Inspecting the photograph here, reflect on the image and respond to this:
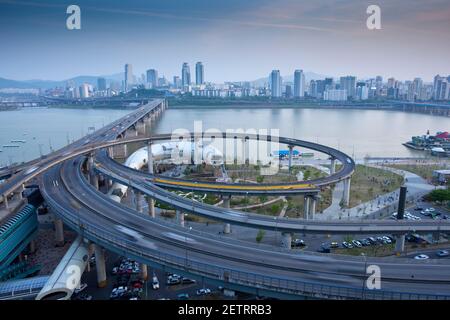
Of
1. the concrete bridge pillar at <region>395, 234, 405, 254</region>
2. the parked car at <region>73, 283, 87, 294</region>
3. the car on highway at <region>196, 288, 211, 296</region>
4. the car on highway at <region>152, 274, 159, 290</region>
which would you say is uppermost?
the concrete bridge pillar at <region>395, 234, 405, 254</region>

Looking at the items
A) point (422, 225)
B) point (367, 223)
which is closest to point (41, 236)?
point (367, 223)

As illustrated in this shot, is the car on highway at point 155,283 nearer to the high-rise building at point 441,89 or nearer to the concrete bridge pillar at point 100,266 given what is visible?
the concrete bridge pillar at point 100,266

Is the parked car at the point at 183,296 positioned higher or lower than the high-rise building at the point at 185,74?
lower

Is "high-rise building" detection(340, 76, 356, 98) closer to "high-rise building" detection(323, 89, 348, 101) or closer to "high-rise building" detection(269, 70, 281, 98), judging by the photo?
"high-rise building" detection(323, 89, 348, 101)

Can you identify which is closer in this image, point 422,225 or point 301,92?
point 422,225

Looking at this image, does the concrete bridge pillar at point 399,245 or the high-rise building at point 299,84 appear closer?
the concrete bridge pillar at point 399,245

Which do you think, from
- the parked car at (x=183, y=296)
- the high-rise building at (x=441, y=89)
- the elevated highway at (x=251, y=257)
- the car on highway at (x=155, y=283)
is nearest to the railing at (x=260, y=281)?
the elevated highway at (x=251, y=257)

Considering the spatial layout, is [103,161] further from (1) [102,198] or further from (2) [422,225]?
(2) [422,225]

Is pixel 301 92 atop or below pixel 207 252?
atop

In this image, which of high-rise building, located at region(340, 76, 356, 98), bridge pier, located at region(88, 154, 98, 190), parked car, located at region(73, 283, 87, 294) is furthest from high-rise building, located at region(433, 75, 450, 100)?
parked car, located at region(73, 283, 87, 294)
